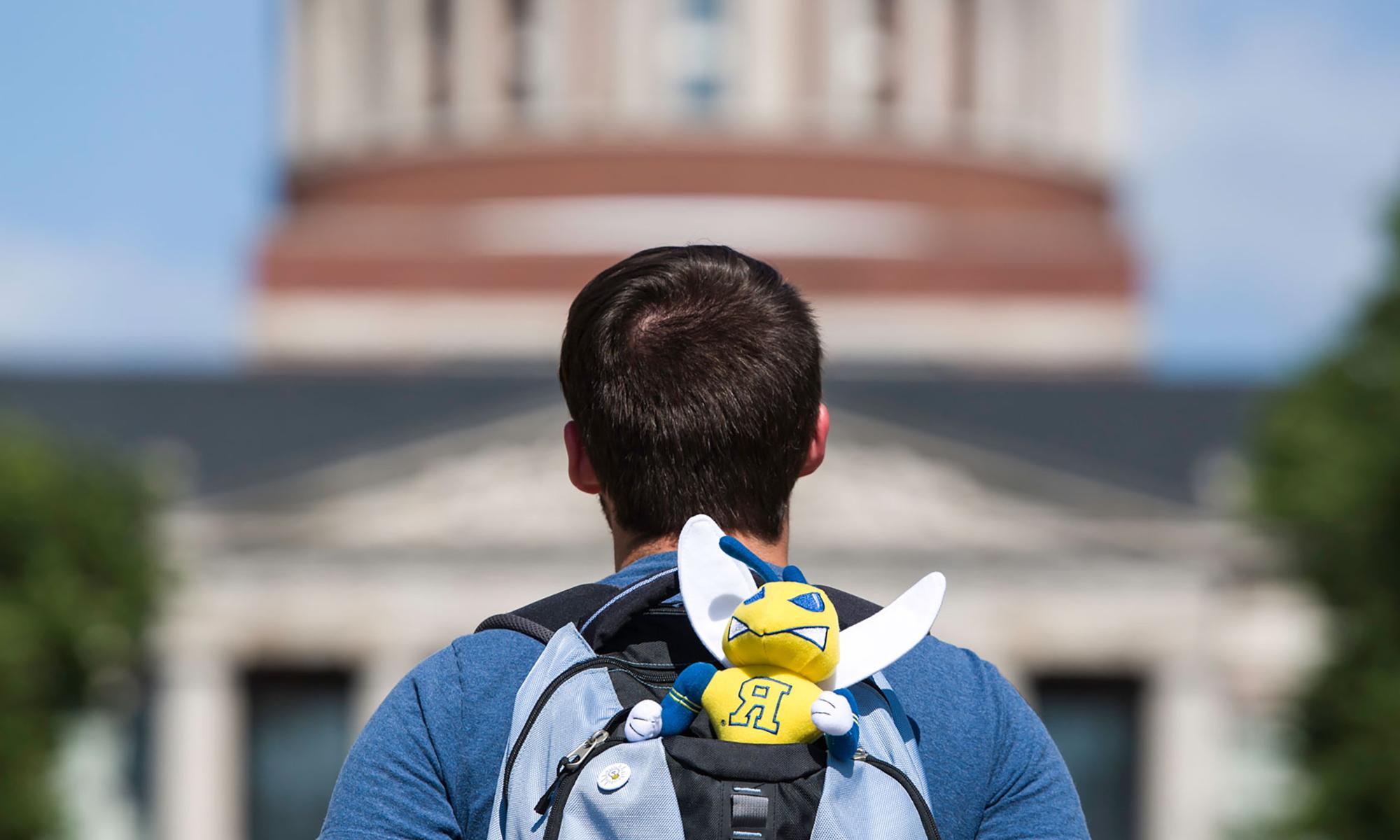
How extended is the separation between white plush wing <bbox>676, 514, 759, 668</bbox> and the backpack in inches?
2.8

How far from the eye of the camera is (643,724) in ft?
8.14

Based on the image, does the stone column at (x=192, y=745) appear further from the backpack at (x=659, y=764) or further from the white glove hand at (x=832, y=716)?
the white glove hand at (x=832, y=716)

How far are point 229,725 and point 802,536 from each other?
32.9 ft

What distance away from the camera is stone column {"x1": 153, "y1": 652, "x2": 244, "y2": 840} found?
1604 inches

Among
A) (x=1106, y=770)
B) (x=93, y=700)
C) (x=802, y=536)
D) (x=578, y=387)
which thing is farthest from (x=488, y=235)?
(x=578, y=387)

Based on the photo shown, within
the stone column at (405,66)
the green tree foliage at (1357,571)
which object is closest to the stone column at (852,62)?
the stone column at (405,66)

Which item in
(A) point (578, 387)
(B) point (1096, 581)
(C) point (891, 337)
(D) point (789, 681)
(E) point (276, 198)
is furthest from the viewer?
(E) point (276, 198)

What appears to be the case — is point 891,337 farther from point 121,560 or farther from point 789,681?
point 789,681

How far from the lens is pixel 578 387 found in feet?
9.13

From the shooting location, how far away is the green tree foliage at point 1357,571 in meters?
25.1

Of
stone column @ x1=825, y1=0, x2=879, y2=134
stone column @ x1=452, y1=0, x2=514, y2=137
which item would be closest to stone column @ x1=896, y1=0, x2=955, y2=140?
stone column @ x1=825, y1=0, x2=879, y2=134

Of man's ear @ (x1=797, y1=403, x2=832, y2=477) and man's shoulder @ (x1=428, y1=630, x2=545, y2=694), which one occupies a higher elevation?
man's ear @ (x1=797, y1=403, x2=832, y2=477)

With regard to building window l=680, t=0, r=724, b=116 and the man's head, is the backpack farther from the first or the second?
building window l=680, t=0, r=724, b=116

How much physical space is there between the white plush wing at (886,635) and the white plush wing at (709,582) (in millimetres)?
115
